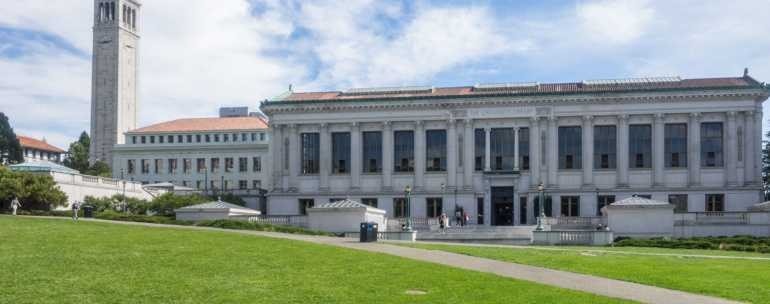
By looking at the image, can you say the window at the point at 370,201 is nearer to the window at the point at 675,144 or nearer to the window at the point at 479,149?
the window at the point at 479,149

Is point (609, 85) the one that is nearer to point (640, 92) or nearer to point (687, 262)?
point (640, 92)

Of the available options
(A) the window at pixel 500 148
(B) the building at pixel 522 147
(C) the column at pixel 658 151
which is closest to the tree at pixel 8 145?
(B) the building at pixel 522 147

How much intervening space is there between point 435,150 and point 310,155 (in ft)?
39.2

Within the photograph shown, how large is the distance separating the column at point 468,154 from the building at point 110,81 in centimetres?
7704

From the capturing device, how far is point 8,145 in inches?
4537

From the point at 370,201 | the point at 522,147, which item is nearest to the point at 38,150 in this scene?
the point at 370,201

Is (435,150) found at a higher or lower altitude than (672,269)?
higher

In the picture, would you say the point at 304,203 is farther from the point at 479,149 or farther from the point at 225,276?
the point at 225,276

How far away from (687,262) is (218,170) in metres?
105

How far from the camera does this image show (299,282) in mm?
24109

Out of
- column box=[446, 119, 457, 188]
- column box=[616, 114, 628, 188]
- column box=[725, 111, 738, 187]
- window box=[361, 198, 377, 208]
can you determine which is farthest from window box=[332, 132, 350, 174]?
column box=[725, 111, 738, 187]

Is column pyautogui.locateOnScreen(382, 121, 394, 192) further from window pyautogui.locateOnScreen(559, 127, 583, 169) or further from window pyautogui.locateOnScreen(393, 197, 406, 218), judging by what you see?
window pyautogui.locateOnScreen(559, 127, 583, 169)

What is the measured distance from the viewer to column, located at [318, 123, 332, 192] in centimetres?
8294

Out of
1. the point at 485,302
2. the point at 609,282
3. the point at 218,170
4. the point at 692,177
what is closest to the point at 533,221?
the point at 692,177
